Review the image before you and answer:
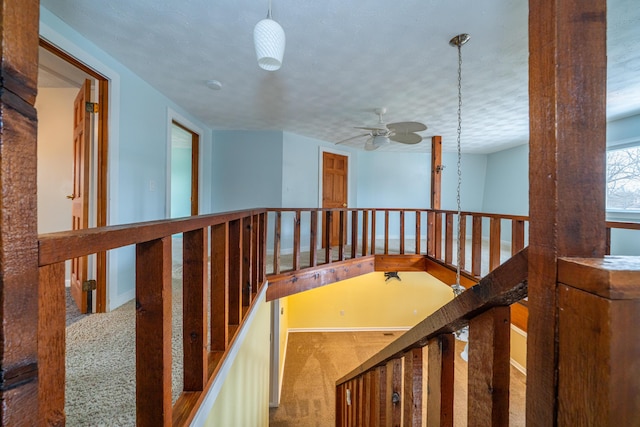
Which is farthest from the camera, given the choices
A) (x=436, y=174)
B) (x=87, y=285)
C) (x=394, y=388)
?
(x=436, y=174)

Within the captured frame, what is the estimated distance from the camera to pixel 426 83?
2.67 meters

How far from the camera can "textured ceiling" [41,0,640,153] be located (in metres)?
1.65

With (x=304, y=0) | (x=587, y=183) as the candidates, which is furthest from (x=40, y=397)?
(x=304, y=0)

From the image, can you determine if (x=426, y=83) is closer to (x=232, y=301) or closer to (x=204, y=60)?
(x=204, y=60)

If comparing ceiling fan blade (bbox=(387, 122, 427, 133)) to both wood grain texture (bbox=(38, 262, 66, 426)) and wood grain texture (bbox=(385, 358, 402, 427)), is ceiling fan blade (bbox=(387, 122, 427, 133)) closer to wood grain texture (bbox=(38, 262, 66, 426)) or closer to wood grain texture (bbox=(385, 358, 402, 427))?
wood grain texture (bbox=(385, 358, 402, 427))

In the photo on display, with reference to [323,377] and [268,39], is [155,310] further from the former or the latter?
[323,377]

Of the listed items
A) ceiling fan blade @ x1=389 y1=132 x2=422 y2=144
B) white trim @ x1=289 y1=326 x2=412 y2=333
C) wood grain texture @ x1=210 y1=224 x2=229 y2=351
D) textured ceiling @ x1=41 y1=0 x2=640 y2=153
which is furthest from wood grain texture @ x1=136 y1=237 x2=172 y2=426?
white trim @ x1=289 y1=326 x2=412 y2=333

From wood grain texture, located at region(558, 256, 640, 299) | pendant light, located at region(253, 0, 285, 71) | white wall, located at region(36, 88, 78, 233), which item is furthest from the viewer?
white wall, located at region(36, 88, 78, 233)

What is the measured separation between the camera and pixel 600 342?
336 mm

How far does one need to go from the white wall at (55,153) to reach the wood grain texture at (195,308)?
2.91 m

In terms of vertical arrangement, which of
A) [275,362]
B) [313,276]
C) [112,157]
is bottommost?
[275,362]

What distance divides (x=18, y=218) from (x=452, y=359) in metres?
1.00

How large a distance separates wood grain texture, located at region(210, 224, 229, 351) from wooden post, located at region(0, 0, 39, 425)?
908 millimetres

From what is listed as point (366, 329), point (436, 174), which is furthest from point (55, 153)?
point (366, 329)
